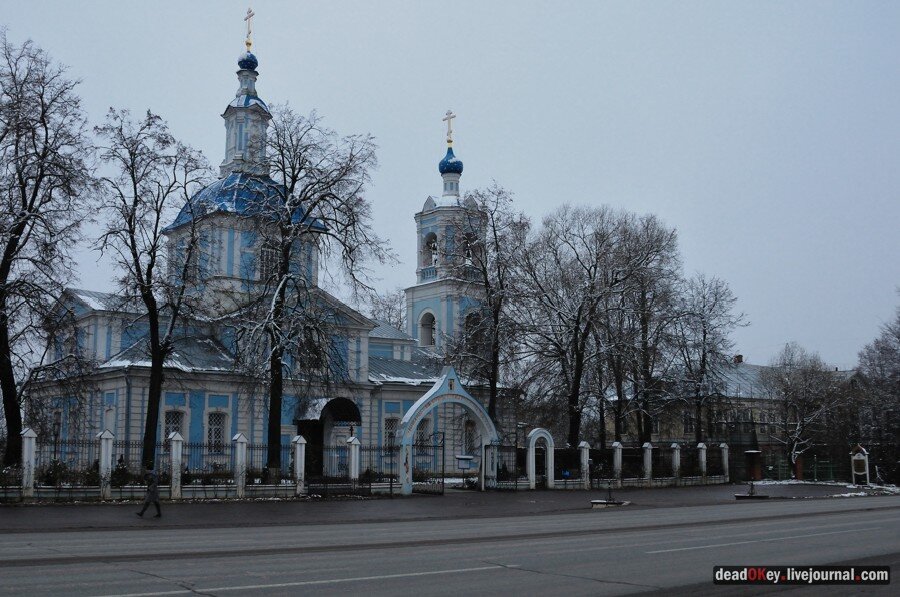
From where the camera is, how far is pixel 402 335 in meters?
52.8

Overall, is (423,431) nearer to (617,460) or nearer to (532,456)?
(617,460)

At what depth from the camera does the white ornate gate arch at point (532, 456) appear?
36125mm

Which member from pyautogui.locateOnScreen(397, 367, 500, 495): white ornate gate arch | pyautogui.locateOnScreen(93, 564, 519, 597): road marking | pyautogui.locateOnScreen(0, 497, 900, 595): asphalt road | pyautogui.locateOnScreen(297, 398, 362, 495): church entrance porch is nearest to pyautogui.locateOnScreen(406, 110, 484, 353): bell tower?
pyautogui.locateOnScreen(297, 398, 362, 495): church entrance porch

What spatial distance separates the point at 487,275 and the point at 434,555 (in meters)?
28.2

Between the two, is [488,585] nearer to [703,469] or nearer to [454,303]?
[703,469]

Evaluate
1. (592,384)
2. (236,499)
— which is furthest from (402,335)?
(236,499)

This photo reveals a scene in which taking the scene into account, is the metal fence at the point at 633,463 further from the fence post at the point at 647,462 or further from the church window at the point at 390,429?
the church window at the point at 390,429

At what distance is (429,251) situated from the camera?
54.1 metres

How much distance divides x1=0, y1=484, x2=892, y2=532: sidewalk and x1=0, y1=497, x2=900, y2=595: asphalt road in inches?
41.0

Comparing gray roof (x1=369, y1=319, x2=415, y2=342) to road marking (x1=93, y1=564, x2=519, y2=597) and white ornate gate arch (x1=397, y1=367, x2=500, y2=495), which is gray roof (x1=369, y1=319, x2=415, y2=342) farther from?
road marking (x1=93, y1=564, x2=519, y2=597)

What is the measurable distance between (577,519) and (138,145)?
18.1 m

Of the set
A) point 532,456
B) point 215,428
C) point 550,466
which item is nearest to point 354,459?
point 532,456

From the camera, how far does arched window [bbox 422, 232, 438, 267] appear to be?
53.0 metres

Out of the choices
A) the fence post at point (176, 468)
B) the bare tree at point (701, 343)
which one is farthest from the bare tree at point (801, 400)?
the fence post at point (176, 468)
